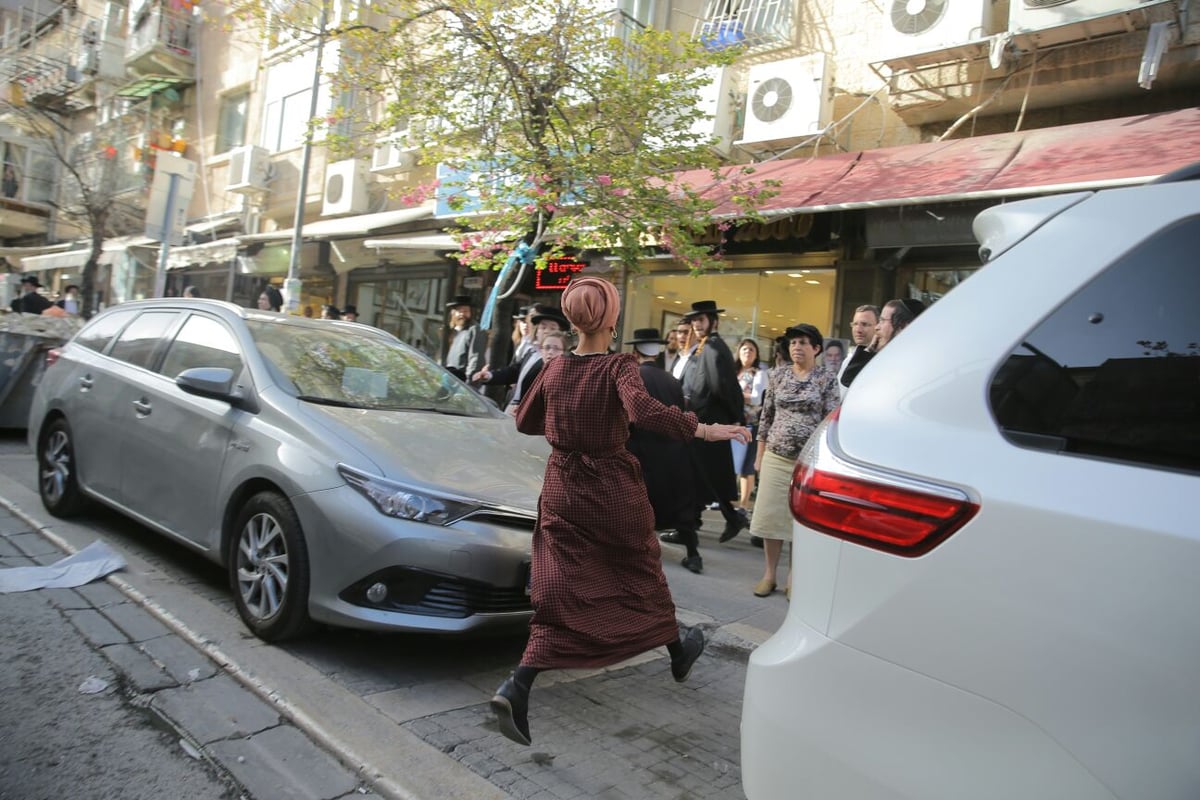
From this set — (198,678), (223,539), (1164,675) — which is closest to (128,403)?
(223,539)

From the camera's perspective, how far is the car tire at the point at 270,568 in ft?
11.7

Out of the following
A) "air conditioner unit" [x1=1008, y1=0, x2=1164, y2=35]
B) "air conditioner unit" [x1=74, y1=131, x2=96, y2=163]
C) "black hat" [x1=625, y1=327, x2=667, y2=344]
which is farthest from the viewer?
"air conditioner unit" [x1=74, y1=131, x2=96, y2=163]

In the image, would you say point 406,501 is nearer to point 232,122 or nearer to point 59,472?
point 59,472

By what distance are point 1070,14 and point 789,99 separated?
3.21 m

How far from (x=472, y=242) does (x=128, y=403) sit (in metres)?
4.79

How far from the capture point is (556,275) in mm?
13352

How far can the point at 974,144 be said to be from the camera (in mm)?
8648

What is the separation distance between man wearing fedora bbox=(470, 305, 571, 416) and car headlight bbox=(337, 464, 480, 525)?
2857 mm

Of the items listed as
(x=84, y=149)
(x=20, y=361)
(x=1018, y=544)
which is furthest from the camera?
(x=84, y=149)

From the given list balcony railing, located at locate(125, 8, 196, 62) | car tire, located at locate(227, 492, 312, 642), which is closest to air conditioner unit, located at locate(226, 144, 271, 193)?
balcony railing, located at locate(125, 8, 196, 62)

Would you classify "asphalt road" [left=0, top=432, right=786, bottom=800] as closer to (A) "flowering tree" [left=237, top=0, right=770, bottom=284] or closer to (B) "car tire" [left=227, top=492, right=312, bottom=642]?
(B) "car tire" [left=227, top=492, right=312, bottom=642]

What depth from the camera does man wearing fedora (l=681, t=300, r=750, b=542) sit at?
625 cm

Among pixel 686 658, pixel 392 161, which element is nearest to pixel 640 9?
pixel 392 161

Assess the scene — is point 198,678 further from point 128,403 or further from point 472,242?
point 472,242
